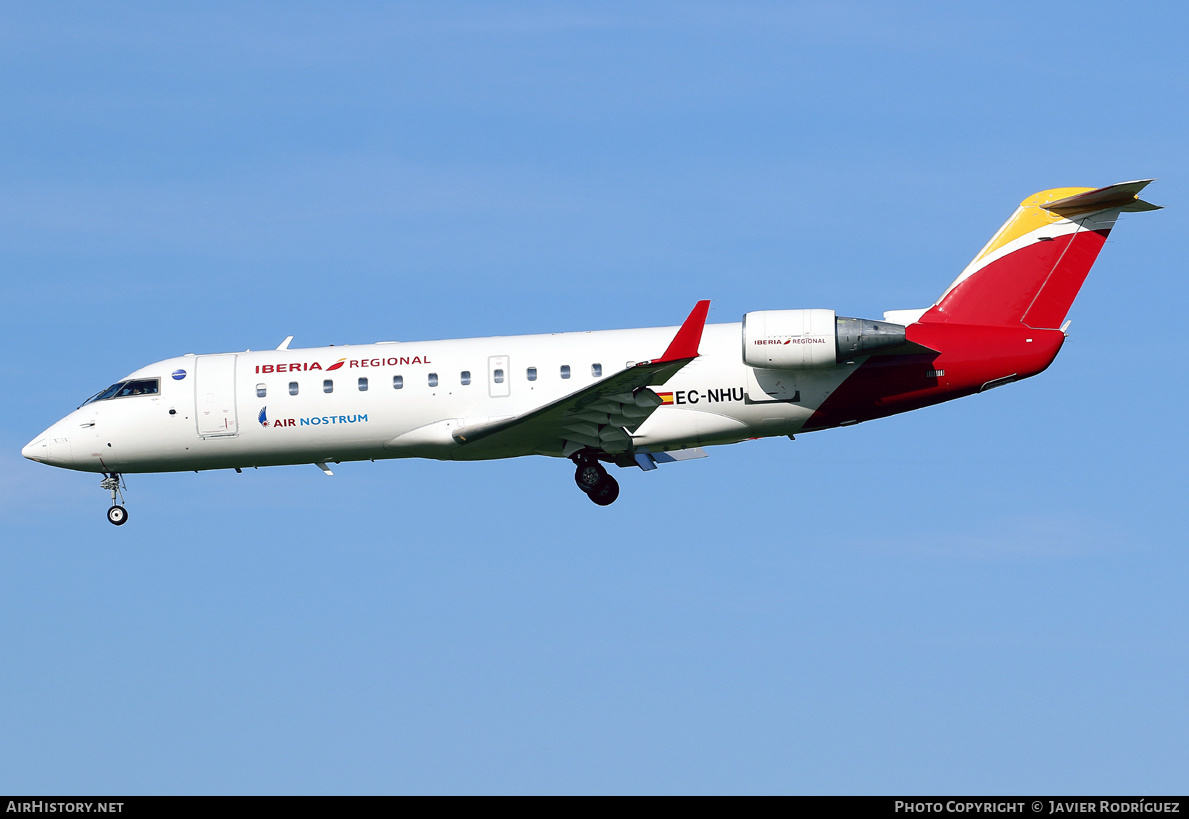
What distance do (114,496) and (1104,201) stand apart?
2212cm

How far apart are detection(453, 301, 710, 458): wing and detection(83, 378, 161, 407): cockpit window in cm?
707

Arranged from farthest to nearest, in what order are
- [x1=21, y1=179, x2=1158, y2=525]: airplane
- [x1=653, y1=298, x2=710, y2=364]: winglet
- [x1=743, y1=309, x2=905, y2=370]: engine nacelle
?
[x1=21, y1=179, x2=1158, y2=525]: airplane < [x1=743, y1=309, x2=905, y2=370]: engine nacelle < [x1=653, y1=298, x2=710, y2=364]: winglet

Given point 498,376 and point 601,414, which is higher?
point 498,376

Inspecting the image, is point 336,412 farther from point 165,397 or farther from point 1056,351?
point 1056,351

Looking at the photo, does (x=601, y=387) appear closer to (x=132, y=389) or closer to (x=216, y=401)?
(x=216, y=401)

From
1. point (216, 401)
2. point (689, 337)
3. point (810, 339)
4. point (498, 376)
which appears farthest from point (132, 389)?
point (810, 339)

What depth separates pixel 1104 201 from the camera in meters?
29.1

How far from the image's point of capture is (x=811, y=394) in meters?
28.3

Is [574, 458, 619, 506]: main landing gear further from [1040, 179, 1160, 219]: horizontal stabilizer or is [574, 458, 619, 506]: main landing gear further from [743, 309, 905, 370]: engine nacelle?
[1040, 179, 1160, 219]: horizontal stabilizer

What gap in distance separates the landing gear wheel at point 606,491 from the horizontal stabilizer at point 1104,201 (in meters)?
10.8

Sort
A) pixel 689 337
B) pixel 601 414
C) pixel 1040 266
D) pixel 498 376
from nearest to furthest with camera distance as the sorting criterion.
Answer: pixel 689 337, pixel 601 414, pixel 498 376, pixel 1040 266

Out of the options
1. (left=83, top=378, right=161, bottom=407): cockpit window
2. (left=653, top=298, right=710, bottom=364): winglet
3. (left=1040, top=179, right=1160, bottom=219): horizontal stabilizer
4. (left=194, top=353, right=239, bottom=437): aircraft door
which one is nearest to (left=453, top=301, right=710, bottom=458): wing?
(left=653, top=298, right=710, bottom=364): winglet

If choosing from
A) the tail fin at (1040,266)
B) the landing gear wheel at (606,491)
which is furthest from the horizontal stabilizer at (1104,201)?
the landing gear wheel at (606,491)

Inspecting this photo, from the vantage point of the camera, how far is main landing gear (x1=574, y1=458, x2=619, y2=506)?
29.4 metres
